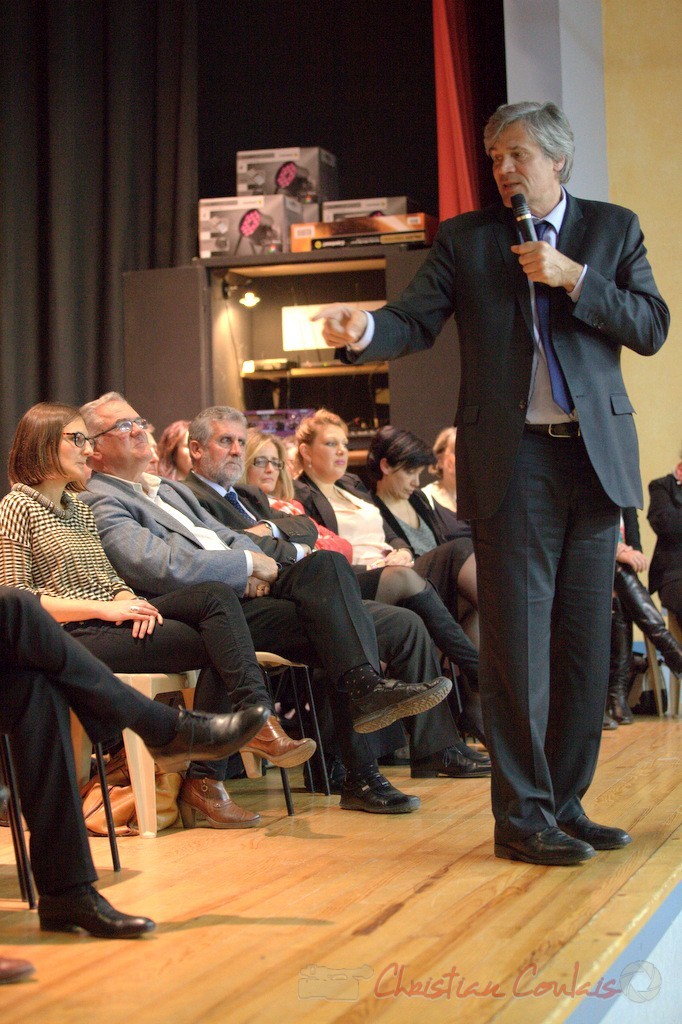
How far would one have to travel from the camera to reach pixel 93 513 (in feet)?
9.61

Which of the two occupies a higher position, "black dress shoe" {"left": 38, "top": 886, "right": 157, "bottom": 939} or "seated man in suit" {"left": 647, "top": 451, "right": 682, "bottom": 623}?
"seated man in suit" {"left": 647, "top": 451, "right": 682, "bottom": 623}

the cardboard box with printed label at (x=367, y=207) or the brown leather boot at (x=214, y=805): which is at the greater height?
the cardboard box with printed label at (x=367, y=207)

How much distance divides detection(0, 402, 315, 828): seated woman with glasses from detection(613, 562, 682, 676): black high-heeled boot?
2425 mm

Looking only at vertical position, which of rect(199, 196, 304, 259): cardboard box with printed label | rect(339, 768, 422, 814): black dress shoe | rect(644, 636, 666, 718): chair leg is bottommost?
rect(644, 636, 666, 718): chair leg

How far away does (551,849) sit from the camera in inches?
83.8

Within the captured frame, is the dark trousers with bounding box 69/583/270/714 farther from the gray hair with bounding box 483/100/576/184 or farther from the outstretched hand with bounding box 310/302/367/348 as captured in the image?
the gray hair with bounding box 483/100/576/184

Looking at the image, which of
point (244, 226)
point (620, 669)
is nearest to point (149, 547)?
point (620, 669)

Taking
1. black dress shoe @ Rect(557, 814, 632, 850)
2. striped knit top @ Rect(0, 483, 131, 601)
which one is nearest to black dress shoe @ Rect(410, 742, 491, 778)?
black dress shoe @ Rect(557, 814, 632, 850)

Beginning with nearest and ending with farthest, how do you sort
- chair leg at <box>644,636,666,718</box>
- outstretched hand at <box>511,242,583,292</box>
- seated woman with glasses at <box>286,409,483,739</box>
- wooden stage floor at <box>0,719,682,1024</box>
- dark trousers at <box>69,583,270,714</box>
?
1. wooden stage floor at <box>0,719,682,1024</box>
2. outstretched hand at <box>511,242,583,292</box>
3. dark trousers at <box>69,583,270,714</box>
4. seated woman with glasses at <box>286,409,483,739</box>
5. chair leg at <box>644,636,666,718</box>

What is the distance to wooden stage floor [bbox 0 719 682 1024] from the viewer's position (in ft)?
4.72

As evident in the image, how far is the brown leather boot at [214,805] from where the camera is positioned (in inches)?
108

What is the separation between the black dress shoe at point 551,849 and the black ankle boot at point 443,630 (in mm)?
1462

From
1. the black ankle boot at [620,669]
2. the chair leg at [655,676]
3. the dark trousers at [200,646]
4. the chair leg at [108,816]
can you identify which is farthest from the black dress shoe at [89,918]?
the chair leg at [655,676]

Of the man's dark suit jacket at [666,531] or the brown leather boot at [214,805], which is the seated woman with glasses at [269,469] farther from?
the man's dark suit jacket at [666,531]
